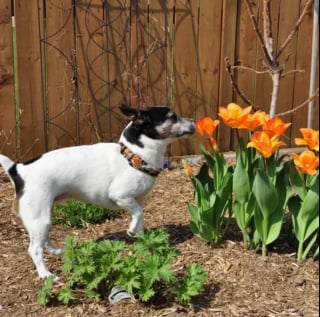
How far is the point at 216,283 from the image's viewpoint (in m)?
3.67

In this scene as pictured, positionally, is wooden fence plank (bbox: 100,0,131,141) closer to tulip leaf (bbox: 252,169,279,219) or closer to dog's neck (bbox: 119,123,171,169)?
dog's neck (bbox: 119,123,171,169)

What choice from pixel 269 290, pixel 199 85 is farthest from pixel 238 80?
pixel 269 290

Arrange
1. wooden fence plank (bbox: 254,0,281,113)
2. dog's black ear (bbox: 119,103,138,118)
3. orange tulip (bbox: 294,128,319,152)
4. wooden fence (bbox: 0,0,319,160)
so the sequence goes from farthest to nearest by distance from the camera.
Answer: wooden fence plank (bbox: 254,0,281,113) < wooden fence (bbox: 0,0,319,160) < dog's black ear (bbox: 119,103,138,118) < orange tulip (bbox: 294,128,319,152)

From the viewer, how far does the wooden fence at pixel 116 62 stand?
585 centimetres

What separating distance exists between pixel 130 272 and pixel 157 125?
122 centimetres

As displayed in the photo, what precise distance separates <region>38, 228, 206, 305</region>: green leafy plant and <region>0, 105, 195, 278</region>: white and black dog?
514mm

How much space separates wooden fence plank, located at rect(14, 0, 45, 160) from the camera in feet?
18.8

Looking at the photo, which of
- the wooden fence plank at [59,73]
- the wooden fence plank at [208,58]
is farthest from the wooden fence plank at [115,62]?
the wooden fence plank at [208,58]

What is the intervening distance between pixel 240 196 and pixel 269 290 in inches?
25.0

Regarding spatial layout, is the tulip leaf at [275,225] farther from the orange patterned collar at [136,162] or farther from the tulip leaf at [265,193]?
the orange patterned collar at [136,162]

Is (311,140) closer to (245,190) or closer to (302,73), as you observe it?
(245,190)

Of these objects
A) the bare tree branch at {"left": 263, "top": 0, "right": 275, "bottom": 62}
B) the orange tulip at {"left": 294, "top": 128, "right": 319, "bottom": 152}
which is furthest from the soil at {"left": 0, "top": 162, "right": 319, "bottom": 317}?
the bare tree branch at {"left": 263, "top": 0, "right": 275, "bottom": 62}

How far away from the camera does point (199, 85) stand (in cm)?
643

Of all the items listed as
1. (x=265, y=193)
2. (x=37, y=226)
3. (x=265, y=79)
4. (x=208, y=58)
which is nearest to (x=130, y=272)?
(x=37, y=226)
